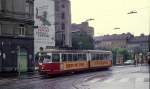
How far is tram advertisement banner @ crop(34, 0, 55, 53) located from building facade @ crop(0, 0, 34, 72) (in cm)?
820

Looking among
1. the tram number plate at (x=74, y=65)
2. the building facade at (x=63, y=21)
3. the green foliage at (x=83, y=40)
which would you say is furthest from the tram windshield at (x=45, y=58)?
the green foliage at (x=83, y=40)

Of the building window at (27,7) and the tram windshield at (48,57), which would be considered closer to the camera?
the tram windshield at (48,57)

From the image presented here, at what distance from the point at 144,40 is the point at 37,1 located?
4426 inches

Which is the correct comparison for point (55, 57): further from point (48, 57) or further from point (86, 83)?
point (86, 83)

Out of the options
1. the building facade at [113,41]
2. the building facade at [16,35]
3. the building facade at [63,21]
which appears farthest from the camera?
the building facade at [113,41]

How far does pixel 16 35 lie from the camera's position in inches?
1902

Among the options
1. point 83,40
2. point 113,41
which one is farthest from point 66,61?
point 113,41

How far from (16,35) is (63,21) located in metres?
58.2

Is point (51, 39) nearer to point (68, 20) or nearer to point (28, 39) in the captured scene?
point (28, 39)

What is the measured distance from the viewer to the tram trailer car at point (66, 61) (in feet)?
131

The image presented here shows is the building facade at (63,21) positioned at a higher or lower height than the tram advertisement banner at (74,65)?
higher

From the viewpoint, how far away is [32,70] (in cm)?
5128

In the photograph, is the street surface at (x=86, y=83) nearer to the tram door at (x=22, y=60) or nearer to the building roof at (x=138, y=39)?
the tram door at (x=22, y=60)

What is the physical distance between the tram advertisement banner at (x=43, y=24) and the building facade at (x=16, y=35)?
26.9 feet
